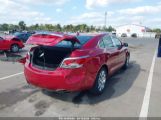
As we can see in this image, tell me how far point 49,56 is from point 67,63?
0.69 meters

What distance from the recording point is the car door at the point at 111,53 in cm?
664

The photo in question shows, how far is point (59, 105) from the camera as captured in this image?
211 inches

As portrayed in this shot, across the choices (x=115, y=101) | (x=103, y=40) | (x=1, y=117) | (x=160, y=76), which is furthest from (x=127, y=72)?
(x=1, y=117)

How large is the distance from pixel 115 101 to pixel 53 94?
1.58 meters

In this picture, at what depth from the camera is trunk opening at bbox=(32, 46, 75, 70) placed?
17.9 ft

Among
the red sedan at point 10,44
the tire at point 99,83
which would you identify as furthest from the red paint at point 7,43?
the tire at point 99,83

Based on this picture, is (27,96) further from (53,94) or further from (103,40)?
(103,40)

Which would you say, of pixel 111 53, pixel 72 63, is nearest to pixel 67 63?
pixel 72 63

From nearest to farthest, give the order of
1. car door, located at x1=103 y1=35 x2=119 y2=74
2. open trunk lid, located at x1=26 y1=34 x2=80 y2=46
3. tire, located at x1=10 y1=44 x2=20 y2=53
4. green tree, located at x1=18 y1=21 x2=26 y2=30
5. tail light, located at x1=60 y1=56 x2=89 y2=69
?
1. open trunk lid, located at x1=26 y1=34 x2=80 y2=46
2. tail light, located at x1=60 y1=56 x2=89 y2=69
3. car door, located at x1=103 y1=35 x2=119 y2=74
4. tire, located at x1=10 y1=44 x2=20 y2=53
5. green tree, located at x1=18 y1=21 x2=26 y2=30

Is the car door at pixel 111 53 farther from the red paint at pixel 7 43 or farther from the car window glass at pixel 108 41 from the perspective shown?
the red paint at pixel 7 43

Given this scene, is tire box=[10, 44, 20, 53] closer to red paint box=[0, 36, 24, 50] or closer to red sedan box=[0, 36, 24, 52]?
red sedan box=[0, 36, 24, 52]

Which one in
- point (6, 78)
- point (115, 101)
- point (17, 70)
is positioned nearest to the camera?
point (115, 101)

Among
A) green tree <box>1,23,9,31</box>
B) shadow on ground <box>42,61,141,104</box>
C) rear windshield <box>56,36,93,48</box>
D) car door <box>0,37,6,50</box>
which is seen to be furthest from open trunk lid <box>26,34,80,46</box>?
green tree <box>1,23,9,31</box>

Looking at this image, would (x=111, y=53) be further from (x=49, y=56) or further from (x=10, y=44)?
(x=10, y=44)
